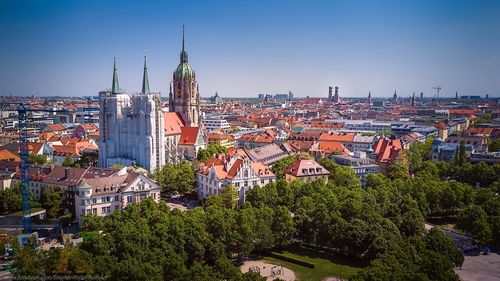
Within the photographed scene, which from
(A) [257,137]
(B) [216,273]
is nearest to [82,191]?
(B) [216,273]

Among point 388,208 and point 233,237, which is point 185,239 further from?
point 388,208

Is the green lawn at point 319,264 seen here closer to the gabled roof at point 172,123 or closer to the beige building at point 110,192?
the beige building at point 110,192

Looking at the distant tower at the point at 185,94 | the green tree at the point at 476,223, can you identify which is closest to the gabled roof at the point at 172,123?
the distant tower at the point at 185,94

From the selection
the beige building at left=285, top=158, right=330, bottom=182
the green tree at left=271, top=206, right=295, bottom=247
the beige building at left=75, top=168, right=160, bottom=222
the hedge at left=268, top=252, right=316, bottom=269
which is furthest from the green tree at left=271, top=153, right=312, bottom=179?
the hedge at left=268, top=252, right=316, bottom=269

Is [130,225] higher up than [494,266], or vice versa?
[130,225]

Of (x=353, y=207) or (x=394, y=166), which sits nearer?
(x=353, y=207)

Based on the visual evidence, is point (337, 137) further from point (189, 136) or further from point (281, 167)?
point (281, 167)

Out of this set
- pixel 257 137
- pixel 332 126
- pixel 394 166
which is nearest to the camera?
pixel 394 166
